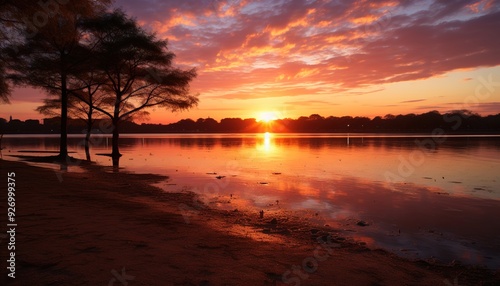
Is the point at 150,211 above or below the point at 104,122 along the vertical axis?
below

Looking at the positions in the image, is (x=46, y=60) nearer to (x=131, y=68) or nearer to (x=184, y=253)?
(x=131, y=68)

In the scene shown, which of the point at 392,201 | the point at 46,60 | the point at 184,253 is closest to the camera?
the point at 184,253

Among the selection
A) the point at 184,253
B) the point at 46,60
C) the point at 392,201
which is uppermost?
the point at 46,60

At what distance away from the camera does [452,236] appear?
25.1ft

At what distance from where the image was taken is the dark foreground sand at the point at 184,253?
4.41 meters

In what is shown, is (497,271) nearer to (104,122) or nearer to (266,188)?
(266,188)

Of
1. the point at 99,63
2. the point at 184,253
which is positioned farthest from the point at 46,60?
the point at 184,253

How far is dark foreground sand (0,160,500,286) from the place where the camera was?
174 inches

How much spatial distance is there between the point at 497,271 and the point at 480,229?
2961 millimetres

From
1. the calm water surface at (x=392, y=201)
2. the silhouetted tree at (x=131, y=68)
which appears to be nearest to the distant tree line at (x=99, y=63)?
the silhouetted tree at (x=131, y=68)

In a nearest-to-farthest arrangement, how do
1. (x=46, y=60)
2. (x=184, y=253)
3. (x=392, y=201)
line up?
(x=184, y=253) → (x=392, y=201) → (x=46, y=60)

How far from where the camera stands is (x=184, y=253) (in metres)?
5.34

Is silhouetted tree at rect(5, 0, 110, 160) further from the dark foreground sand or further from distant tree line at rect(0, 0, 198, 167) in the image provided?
the dark foreground sand

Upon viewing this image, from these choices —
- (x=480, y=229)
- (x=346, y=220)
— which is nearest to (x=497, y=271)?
(x=480, y=229)
